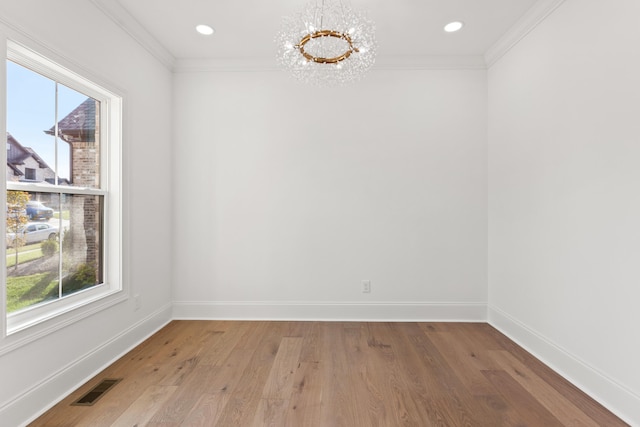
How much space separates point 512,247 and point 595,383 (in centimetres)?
121

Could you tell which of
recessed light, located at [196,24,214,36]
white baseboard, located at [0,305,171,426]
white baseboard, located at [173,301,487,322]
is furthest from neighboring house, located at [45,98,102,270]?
white baseboard, located at [173,301,487,322]

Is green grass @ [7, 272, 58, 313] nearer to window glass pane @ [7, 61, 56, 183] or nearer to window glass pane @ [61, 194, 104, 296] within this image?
window glass pane @ [61, 194, 104, 296]

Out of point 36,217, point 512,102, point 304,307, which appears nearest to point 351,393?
point 304,307

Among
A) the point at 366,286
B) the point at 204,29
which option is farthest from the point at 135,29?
the point at 366,286

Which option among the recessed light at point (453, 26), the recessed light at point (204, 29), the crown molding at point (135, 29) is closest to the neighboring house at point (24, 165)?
the crown molding at point (135, 29)

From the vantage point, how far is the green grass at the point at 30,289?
1851 millimetres

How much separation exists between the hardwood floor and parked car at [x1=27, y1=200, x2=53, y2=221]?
3.73 ft

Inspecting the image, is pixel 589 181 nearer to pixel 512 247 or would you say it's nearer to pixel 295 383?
pixel 512 247

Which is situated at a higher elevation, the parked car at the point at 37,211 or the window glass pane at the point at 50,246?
the parked car at the point at 37,211

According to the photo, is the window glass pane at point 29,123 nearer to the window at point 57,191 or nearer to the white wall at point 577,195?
the window at point 57,191

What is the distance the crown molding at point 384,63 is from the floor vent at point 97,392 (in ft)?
9.62

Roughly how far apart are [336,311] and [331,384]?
1.26 metres

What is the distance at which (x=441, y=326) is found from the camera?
130 inches

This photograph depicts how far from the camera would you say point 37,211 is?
2018 millimetres
